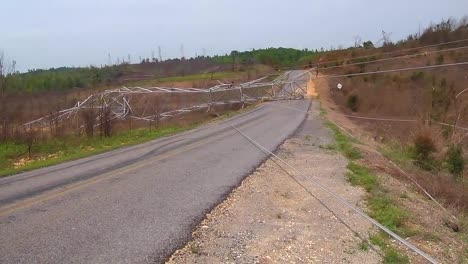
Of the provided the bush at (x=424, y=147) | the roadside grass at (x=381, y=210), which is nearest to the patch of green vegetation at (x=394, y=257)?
the roadside grass at (x=381, y=210)

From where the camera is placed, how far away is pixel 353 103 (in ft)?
137

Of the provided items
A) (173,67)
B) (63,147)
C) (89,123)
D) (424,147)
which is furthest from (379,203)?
(173,67)

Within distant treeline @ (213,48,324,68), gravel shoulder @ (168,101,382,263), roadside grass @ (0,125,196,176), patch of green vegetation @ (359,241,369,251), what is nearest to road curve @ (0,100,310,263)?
gravel shoulder @ (168,101,382,263)

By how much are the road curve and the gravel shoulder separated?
341mm

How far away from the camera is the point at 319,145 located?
18.7m

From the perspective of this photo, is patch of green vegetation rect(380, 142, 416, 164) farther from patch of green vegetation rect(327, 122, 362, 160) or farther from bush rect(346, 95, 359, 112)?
bush rect(346, 95, 359, 112)

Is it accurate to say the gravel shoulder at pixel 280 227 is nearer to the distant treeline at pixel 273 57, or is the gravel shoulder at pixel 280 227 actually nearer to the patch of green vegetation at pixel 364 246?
the patch of green vegetation at pixel 364 246

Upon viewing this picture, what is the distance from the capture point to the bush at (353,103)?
41.4 m

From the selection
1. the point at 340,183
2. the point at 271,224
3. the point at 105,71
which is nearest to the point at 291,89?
the point at 340,183

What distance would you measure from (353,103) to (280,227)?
3554cm

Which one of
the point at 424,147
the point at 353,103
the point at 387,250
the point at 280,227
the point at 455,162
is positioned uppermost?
the point at 280,227

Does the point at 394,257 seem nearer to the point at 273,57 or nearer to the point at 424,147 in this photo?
the point at 424,147

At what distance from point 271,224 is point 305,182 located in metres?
3.83

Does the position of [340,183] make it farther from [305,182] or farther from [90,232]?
[90,232]
